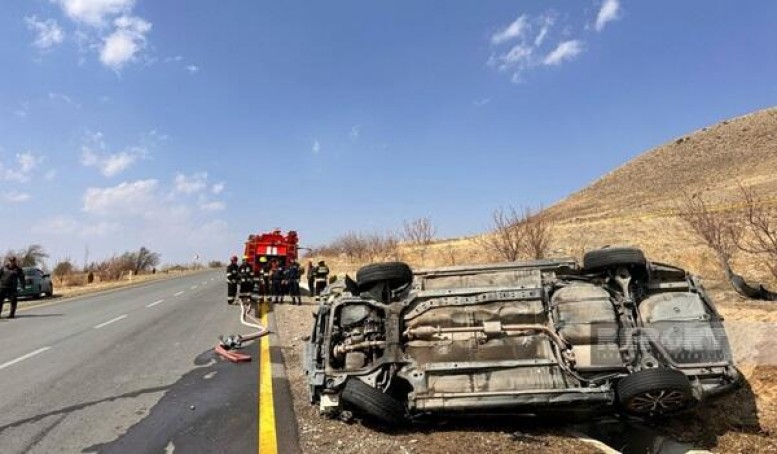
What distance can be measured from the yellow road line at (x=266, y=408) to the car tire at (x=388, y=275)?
1.73 m

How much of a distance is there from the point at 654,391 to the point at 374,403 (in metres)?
2.41

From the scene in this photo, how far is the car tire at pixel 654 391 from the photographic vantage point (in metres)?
4.91

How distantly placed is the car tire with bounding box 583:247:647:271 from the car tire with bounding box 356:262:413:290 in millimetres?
2053

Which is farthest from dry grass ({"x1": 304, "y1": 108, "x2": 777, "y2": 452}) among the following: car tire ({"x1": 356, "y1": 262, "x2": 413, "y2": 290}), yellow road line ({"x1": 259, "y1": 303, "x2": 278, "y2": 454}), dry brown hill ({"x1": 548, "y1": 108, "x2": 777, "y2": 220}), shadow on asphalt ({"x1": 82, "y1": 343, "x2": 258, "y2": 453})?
shadow on asphalt ({"x1": 82, "y1": 343, "x2": 258, "y2": 453})

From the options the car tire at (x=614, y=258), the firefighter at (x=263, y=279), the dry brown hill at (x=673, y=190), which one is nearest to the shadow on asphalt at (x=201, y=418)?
the car tire at (x=614, y=258)

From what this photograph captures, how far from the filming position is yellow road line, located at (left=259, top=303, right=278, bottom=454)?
5.12 meters

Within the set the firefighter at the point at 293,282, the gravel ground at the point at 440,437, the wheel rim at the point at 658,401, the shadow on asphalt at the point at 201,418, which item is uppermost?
the firefighter at the point at 293,282

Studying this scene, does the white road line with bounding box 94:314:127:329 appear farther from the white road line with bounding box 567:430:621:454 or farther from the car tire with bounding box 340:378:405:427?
the white road line with bounding box 567:430:621:454

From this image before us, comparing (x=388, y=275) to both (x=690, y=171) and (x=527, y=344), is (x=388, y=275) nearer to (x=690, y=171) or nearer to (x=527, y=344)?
(x=527, y=344)

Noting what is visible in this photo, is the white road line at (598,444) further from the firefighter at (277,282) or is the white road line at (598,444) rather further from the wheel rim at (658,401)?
the firefighter at (277,282)

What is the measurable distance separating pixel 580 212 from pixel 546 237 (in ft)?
153

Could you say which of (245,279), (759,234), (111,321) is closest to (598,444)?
(111,321)

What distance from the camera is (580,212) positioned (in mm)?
67375

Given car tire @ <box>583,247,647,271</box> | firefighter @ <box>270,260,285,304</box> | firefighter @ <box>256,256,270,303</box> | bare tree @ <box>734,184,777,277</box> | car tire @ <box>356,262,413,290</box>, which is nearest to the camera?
car tire @ <box>583,247,647,271</box>
